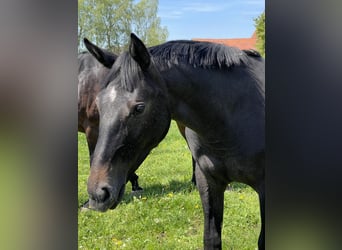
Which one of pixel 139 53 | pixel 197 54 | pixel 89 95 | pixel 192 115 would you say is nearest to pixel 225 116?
pixel 192 115

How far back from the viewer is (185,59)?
5.58 feet

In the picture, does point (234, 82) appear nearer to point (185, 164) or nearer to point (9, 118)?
point (185, 164)

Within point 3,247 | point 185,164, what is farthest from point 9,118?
point 185,164

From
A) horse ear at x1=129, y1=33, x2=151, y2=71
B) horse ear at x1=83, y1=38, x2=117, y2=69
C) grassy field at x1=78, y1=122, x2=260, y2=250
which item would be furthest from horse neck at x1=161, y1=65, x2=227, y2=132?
grassy field at x1=78, y1=122, x2=260, y2=250

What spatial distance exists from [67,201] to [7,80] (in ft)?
1.57

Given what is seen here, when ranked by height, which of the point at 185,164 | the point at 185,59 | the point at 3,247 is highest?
the point at 185,59

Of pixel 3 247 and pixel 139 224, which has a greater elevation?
pixel 3 247

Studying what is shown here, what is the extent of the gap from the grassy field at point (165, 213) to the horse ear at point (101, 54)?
547 mm

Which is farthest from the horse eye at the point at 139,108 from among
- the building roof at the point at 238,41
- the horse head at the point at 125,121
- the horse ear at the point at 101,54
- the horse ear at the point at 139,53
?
the building roof at the point at 238,41

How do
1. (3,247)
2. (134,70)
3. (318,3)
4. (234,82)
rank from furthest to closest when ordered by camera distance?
1. (234,82)
2. (134,70)
3. (3,247)
4. (318,3)

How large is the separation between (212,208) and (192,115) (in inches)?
25.2

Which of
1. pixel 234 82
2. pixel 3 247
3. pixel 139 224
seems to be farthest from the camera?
pixel 139 224

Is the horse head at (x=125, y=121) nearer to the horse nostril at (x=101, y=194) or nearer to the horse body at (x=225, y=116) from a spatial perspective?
the horse nostril at (x=101, y=194)

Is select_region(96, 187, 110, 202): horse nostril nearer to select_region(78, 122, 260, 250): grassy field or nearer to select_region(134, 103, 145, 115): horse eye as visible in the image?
select_region(134, 103, 145, 115): horse eye
